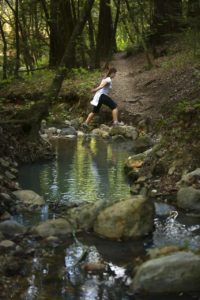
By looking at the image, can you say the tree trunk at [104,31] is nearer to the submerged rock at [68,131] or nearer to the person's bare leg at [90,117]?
the submerged rock at [68,131]

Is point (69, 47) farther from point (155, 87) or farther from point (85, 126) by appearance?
point (155, 87)

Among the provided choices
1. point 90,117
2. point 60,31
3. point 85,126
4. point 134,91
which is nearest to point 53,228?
point 90,117

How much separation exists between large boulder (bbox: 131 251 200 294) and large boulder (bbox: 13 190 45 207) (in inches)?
121

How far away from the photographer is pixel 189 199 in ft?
24.1

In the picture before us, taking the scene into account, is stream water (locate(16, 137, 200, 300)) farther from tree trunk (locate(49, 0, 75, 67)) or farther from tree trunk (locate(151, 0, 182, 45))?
tree trunk (locate(49, 0, 75, 67))

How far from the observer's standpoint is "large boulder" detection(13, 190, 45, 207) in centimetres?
766

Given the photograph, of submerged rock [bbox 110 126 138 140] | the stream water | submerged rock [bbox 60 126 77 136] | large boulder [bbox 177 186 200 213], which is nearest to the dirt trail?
submerged rock [bbox 110 126 138 140]

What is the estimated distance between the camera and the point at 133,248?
19.5 feet

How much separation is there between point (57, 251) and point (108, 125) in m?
9.49

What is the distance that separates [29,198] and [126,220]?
2.06m

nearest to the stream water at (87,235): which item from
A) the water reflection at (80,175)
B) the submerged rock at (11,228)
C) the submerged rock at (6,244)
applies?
the water reflection at (80,175)

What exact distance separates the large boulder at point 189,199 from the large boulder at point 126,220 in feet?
3.41

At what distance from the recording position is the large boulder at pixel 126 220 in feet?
20.5

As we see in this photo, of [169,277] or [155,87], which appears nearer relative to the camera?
[169,277]
